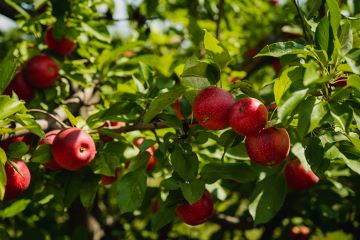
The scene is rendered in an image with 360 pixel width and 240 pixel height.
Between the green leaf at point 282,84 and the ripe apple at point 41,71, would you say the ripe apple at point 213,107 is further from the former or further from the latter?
the ripe apple at point 41,71

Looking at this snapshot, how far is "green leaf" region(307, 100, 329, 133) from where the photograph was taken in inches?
40.3

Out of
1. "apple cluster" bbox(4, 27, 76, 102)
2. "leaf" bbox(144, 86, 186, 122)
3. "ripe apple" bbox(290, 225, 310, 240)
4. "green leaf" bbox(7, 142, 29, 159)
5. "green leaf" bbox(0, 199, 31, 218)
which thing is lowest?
"ripe apple" bbox(290, 225, 310, 240)

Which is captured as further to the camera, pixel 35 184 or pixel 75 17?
pixel 75 17

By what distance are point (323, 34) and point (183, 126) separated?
0.58 metres

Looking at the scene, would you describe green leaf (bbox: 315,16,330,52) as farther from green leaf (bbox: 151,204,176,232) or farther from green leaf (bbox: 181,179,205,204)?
green leaf (bbox: 151,204,176,232)

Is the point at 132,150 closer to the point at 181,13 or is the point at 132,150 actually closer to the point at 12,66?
the point at 12,66

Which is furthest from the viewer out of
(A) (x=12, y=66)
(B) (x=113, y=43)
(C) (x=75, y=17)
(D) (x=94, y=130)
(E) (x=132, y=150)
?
(B) (x=113, y=43)

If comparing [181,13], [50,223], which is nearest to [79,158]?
[50,223]

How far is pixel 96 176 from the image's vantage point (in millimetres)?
1606

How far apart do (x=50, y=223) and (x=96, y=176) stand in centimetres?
112

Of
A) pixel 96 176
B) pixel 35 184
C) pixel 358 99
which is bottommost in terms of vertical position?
pixel 35 184

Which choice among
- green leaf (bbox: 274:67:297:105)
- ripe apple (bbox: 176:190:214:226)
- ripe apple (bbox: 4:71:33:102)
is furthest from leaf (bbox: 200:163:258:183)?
ripe apple (bbox: 4:71:33:102)

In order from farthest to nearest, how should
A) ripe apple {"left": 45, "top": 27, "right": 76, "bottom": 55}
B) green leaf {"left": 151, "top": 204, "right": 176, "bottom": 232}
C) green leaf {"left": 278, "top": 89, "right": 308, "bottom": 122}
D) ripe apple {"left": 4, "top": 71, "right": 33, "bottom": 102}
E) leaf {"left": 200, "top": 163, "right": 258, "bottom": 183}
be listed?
ripe apple {"left": 45, "top": 27, "right": 76, "bottom": 55} → ripe apple {"left": 4, "top": 71, "right": 33, "bottom": 102} → green leaf {"left": 151, "top": 204, "right": 176, "bottom": 232} → leaf {"left": 200, "top": 163, "right": 258, "bottom": 183} → green leaf {"left": 278, "top": 89, "right": 308, "bottom": 122}

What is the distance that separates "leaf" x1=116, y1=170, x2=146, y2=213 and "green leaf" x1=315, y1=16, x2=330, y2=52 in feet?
2.34
